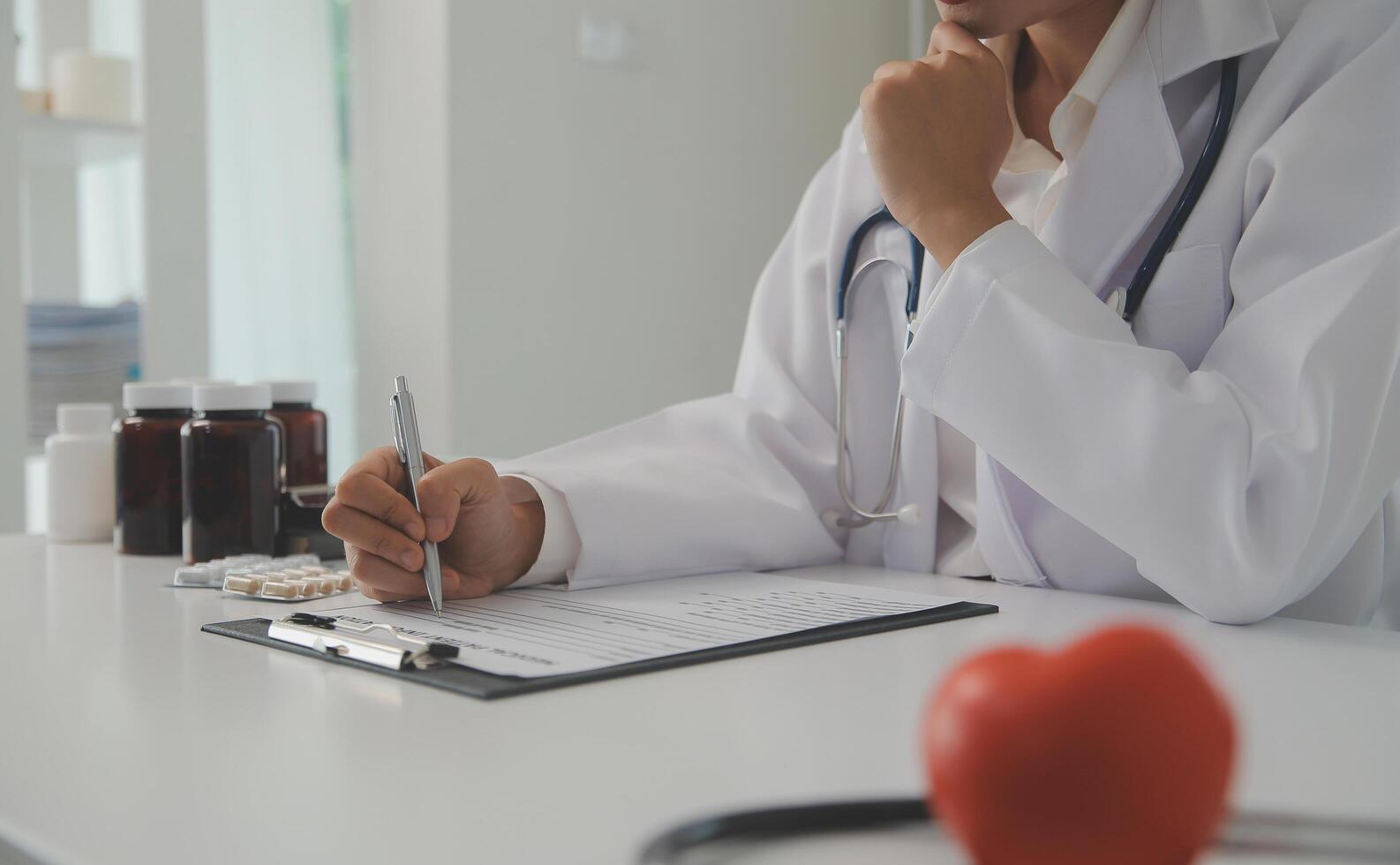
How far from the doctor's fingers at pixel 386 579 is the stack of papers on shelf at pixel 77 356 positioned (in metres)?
1.56

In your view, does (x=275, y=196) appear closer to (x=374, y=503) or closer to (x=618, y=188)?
(x=618, y=188)

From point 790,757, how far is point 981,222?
1.73ft

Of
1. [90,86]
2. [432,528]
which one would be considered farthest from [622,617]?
[90,86]

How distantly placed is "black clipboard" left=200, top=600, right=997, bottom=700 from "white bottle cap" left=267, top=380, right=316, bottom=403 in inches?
18.1

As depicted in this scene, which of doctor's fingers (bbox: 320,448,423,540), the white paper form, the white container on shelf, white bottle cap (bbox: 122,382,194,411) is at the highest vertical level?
the white container on shelf

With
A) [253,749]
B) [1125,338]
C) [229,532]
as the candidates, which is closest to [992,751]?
[253,749]

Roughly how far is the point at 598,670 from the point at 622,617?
6.7 inches

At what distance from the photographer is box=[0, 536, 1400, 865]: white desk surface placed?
0.40 metres

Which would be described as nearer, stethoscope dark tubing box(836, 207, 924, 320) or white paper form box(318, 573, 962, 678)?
white paper form box(318, 573, 962, 678)

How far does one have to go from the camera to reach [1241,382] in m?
0.83

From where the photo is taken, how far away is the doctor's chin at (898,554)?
14.4 inches

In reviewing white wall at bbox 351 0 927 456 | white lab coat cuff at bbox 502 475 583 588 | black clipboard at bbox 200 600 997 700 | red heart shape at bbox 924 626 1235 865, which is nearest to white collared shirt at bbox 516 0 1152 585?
white lab coat cuff at bbox 502 475 583 588

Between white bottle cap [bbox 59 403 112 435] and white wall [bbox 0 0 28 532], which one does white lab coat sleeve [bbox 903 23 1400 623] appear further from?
white wall [bbox 0 0 28 532]

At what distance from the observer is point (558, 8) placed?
2.47 meters
